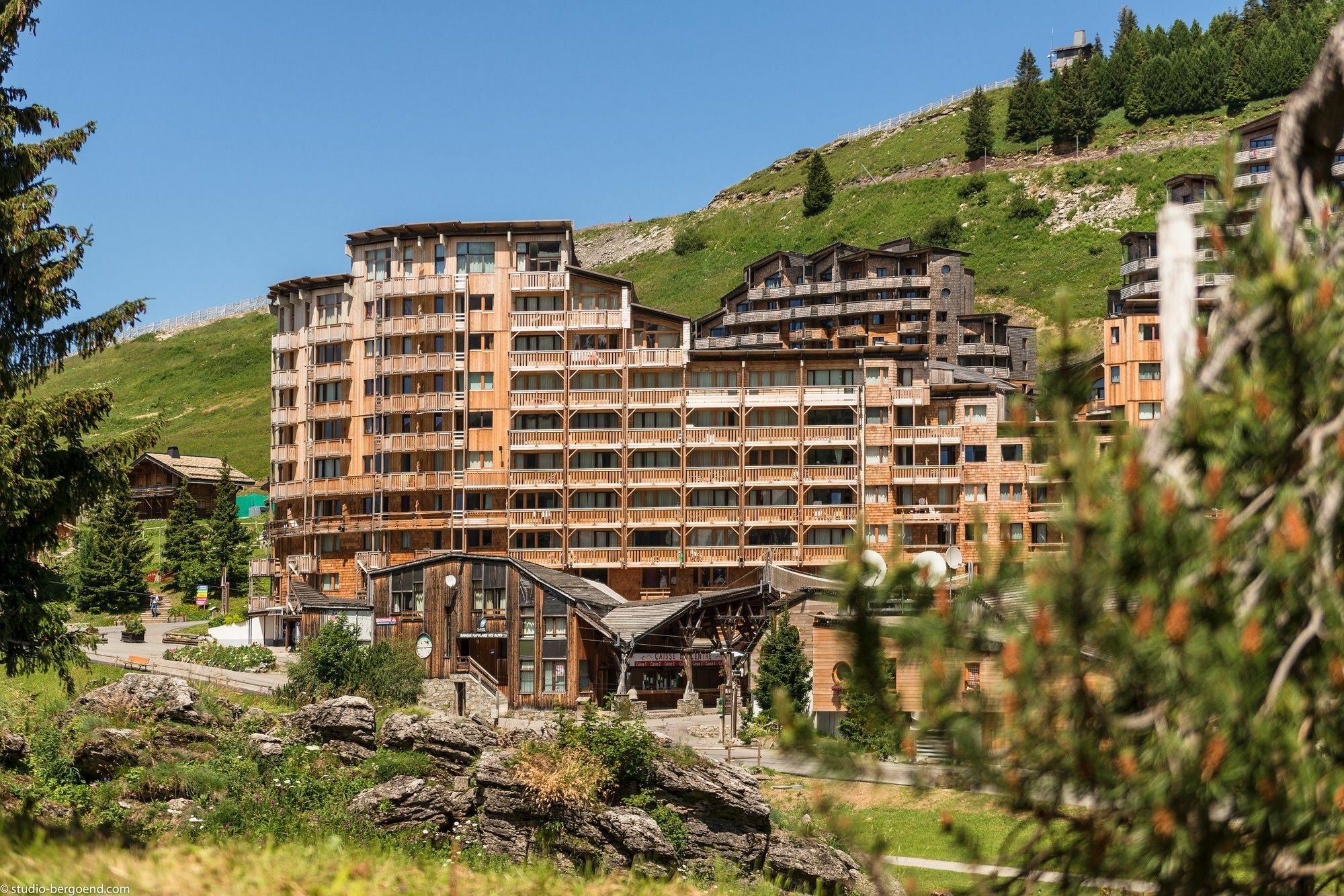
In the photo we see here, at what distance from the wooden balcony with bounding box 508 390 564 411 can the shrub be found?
171 feet

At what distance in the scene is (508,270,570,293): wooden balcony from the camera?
271ft

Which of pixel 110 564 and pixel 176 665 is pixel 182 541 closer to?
pixel 110 564

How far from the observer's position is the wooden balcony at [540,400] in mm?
82188

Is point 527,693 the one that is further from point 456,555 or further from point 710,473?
point 710,473

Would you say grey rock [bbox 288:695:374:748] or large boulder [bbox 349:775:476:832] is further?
grey rock [bbox 288:695:374:748]

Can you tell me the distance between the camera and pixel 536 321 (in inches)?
3246

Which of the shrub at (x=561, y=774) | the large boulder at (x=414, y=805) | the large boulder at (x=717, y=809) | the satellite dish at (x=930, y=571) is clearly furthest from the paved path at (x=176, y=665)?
the satellite dish at (x=930, y=571)

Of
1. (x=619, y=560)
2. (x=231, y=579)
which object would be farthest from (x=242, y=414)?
(x=619, y=560)

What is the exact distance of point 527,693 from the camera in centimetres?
6906

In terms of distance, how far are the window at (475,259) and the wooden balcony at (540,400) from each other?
7.63 m

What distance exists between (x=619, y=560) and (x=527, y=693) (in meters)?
13.8

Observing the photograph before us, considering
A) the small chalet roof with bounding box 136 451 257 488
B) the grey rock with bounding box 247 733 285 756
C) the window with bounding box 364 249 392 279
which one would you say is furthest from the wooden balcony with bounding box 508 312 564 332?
the grey rock with bounding box 247 733 285 756

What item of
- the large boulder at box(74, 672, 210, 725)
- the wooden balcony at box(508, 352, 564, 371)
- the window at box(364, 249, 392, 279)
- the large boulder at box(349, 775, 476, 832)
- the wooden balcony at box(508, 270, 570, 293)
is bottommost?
the large boulder at box(349, 775, 476, 832)

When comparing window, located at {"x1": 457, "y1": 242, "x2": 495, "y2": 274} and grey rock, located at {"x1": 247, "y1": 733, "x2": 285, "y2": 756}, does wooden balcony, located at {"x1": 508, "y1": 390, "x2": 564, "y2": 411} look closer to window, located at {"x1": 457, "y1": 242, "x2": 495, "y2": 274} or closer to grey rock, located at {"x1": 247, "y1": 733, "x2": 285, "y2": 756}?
window, located at {"x1": 457, "y1": 242, "x2": 495, "y2": 274}
